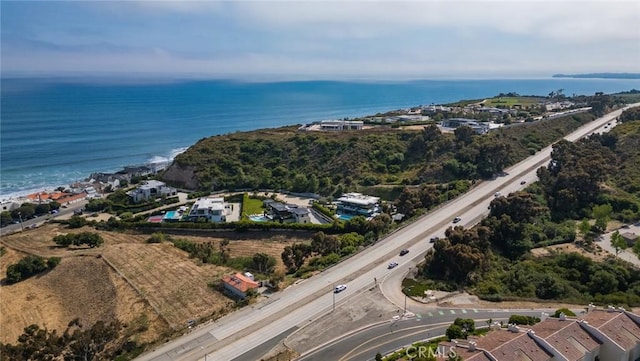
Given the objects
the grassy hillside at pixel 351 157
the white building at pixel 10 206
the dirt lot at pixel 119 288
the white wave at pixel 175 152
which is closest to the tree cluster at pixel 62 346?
the dirt lot at pixel 119 288

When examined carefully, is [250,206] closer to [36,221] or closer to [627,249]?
[36,221]

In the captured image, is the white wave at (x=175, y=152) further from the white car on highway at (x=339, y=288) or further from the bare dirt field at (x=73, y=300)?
the white car on highway at (x=339, y=288)

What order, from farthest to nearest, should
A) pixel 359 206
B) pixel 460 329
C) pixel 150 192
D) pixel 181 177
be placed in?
1. pixel 181 177
2. pixel 150 192
3. pixel 359 206
4. pixel 460 329

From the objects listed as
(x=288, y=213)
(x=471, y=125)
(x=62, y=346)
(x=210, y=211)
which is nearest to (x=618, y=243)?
(x=288, y=213)

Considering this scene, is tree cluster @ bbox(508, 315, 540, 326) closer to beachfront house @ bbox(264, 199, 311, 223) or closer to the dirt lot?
the dirt lot

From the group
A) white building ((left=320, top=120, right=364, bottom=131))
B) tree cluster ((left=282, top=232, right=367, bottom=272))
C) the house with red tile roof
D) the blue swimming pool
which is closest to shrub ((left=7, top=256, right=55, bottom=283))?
the house with red tile roof
